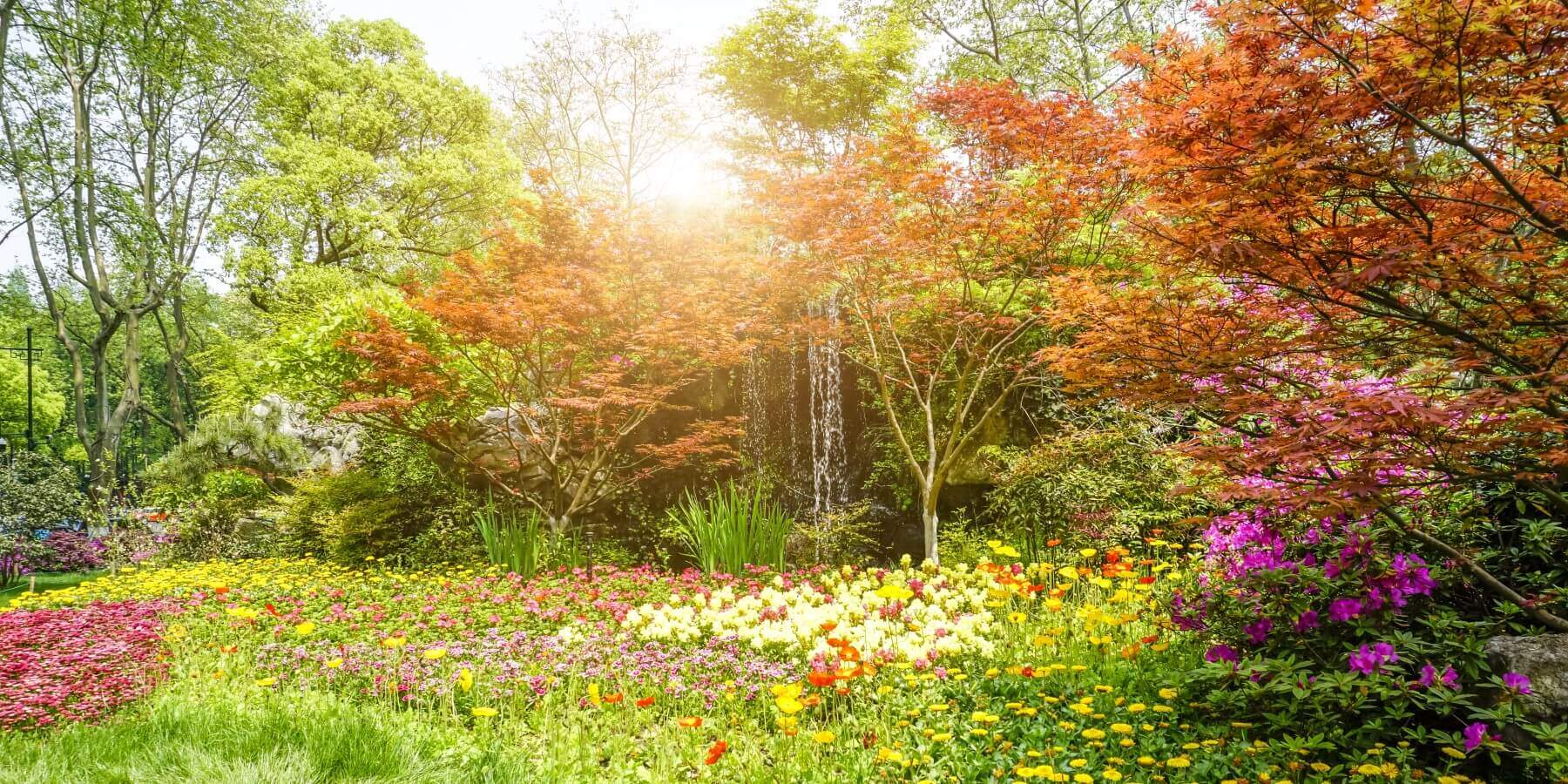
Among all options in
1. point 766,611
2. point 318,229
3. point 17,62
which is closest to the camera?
point 766,611

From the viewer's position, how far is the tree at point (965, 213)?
5391 mm

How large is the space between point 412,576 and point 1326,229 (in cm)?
740

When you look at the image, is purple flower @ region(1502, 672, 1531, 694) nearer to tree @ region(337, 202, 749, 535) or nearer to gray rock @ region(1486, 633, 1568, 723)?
gray rock @ region(1486, 633, 1568, 723)

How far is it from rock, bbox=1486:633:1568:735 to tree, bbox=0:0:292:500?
1545cm

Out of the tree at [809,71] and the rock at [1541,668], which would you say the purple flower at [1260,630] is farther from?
the tree at [809,71]

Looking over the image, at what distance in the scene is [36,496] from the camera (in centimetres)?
1091

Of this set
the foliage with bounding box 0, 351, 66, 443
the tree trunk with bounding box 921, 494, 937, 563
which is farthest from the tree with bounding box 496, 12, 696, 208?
the foliage with bounding box 0, 351, 66, 443

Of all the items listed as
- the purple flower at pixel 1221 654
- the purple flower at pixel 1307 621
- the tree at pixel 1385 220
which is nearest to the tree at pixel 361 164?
the tree at pixel 1385 220

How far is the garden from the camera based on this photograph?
2.47 metres

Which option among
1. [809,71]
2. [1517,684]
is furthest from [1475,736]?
[809,71]

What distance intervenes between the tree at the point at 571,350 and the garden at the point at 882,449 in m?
0.06

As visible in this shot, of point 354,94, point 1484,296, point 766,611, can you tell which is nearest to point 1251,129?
point 1484,296

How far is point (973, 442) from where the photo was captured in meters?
7.50

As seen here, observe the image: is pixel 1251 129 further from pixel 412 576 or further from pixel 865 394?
pixel 412 576
